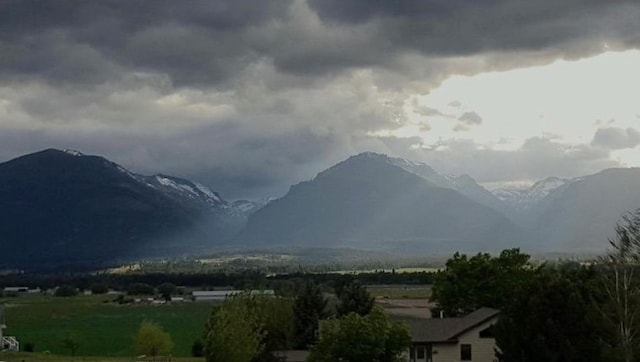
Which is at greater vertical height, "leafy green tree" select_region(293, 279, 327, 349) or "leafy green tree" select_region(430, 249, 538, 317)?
"leafy green tree" select_region(430, 249, 538, 317)

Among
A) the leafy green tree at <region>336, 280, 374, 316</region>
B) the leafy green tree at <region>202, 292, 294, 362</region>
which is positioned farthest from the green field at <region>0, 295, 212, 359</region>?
the leafy green tree at <region>336, 280, 374, 316</region>

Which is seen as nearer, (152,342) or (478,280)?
(478,280)

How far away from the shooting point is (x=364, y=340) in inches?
2441

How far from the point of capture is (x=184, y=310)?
154500mm

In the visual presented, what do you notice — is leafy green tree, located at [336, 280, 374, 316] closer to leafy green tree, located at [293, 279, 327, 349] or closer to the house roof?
leafy green tree, located at [293, 279, 327, 349]

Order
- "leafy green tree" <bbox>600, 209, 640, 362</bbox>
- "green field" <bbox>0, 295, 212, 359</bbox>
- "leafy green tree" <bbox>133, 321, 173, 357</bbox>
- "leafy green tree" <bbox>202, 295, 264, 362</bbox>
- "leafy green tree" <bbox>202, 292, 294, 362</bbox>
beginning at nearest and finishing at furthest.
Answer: "leafy green tree" <bbox>600, 209, 640, 362</bbox>, "leafy green tree" <bbox>202, 295, 264, 362</bbox>, "leafy green tree" <bbox>202, 292, 294, 362</bbox>, "leafy green tree" <bbox>133, 321, 173, 357</bbox>, "green field" <bbox>0, 295, 212, 359</bbox>

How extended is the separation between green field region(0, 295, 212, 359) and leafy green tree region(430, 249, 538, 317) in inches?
1016

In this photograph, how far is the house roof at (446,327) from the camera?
68562 millimetres

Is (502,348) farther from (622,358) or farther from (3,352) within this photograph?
(3,352)

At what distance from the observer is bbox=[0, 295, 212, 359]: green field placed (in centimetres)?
10775

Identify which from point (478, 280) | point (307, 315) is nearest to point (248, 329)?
point (307, 315)

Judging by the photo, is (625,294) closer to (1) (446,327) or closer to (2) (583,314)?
(2) (583,314)

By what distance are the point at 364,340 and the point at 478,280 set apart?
76.3 ft

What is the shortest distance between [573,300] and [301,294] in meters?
34.3
